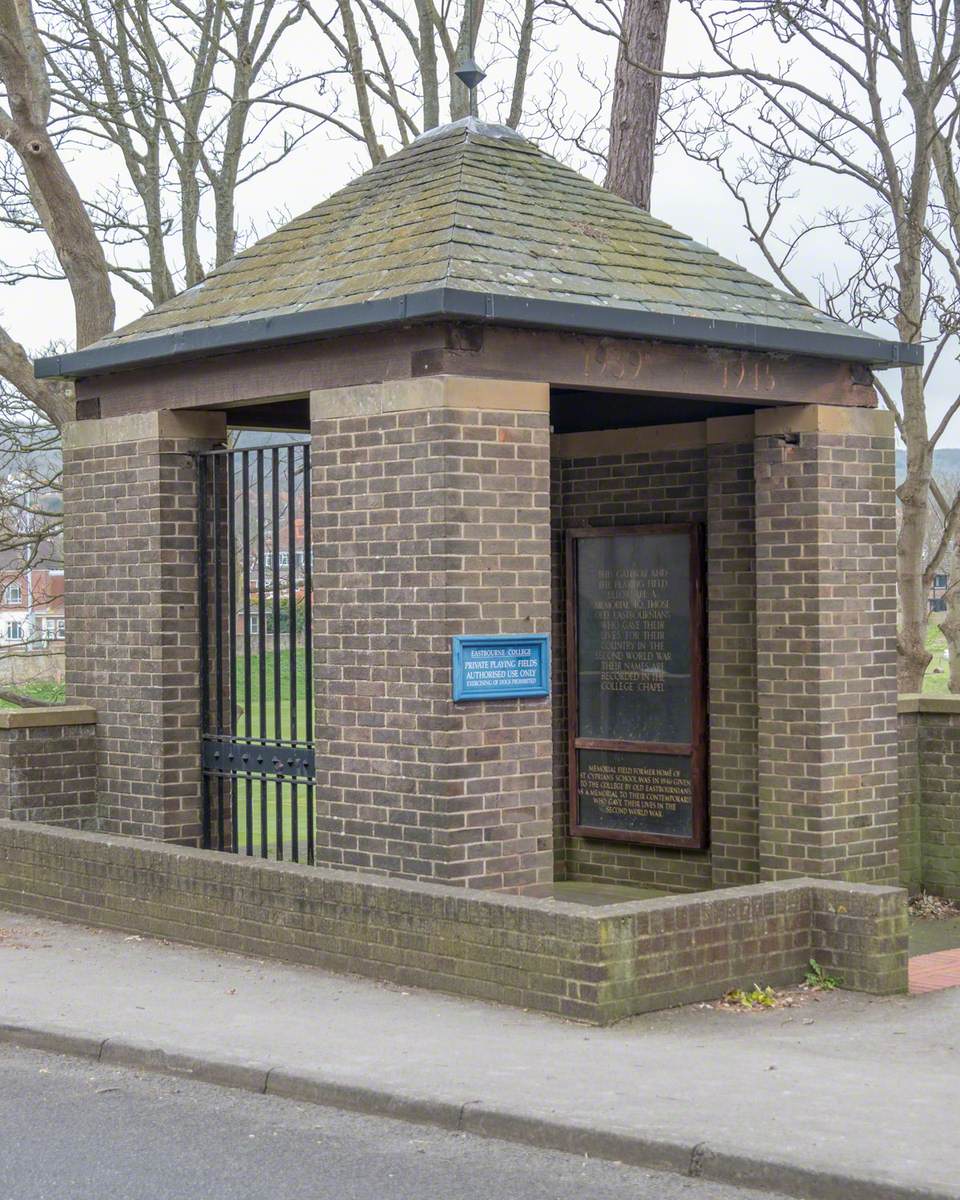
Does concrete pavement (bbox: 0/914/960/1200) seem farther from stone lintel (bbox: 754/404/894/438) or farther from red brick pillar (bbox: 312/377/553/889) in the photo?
stone lintel (bbox: 754/404/894/438)

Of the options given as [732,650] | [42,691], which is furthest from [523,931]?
[42,691]

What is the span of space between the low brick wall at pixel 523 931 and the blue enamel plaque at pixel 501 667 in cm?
115

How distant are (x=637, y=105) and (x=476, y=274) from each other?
9.26 meters

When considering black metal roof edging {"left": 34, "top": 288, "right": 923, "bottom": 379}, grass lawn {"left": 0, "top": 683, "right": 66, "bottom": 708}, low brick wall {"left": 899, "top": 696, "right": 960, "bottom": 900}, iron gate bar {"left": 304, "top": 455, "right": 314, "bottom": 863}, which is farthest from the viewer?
grass lawn {"left": 0, "top": 683, "right": 66, "bottom": 708}

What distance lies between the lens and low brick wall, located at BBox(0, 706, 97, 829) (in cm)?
1075

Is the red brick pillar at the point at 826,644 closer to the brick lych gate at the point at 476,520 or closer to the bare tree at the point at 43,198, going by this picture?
the brick lych gate at the point at 476,520

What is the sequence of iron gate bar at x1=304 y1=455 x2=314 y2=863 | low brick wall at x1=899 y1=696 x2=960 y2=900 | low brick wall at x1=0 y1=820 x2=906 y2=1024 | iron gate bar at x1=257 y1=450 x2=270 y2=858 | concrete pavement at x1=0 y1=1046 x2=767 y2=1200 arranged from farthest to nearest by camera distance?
low brick wall at x1=899 y1=696 x2=960 y2=900 → iron gate bar at x1=257 y1=450 x2=270 y2=858 → iron gate bar at x1=304 y1=455 x2=314 y2=863 → low brick wall at x1=0 y1=820 x2=906 y2=1024 → concrete pavement at x1=0 y1=1046 x2=767 y2=1200

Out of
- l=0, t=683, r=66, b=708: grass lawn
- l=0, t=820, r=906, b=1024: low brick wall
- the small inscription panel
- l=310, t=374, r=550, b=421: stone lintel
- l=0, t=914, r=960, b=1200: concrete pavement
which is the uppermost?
l=310, t=374, r=550, b=421: stone lintel

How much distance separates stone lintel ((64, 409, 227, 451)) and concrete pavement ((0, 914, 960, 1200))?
131 inches

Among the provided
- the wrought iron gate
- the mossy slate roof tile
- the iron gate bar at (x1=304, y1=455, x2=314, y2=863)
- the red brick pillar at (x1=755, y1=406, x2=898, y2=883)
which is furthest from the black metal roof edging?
the iron gate bar at (x1=304, y1=455, x2=314, y2=863)

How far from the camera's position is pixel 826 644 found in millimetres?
10078

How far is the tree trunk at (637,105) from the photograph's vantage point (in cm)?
1695

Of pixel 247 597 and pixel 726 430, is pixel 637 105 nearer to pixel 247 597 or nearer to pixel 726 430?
pixel 726 430

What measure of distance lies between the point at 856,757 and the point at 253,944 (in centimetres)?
380
